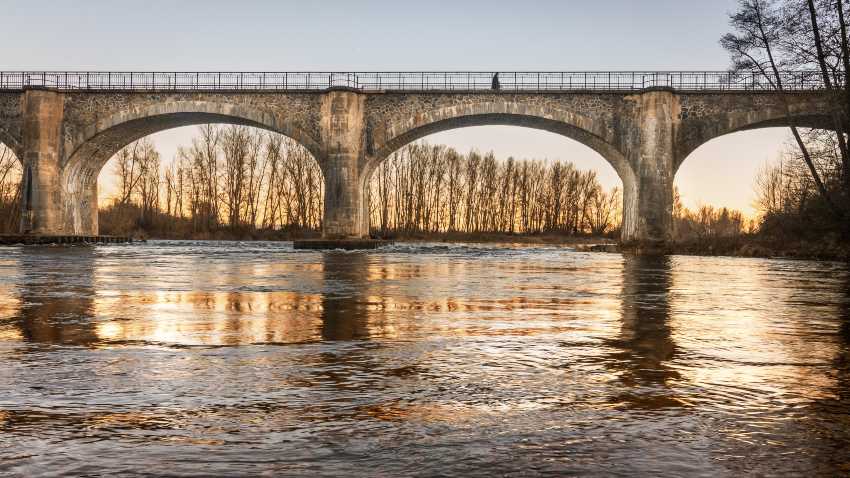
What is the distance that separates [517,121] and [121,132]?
19352 mm

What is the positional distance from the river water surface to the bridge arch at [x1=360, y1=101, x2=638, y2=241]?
95.1ft

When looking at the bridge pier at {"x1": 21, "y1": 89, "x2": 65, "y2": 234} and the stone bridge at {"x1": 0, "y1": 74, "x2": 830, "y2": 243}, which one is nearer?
the stone bridge at {"x1": 0, "y1": 74, "x2": 830, "y2": 243}

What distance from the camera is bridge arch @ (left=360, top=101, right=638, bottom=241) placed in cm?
3762

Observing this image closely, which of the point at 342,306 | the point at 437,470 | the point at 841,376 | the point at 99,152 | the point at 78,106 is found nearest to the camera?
the point at 437,470

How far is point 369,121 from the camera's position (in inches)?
1516

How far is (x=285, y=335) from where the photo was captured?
6.55 metres

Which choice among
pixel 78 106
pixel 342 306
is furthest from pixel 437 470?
pixel 78 106

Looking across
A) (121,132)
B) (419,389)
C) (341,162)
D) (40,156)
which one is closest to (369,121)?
(341,162)

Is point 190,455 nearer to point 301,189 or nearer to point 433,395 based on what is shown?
point 433,395

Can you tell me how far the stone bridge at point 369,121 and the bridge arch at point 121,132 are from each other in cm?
7

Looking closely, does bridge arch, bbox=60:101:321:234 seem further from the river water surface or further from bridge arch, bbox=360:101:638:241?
the river water surface

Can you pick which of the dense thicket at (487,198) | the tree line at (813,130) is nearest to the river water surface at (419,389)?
the tree line at (813,130)

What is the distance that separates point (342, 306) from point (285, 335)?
8.72 ft

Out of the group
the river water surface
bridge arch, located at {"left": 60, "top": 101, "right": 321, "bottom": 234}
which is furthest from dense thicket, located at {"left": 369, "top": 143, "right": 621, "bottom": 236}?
the river water surface
